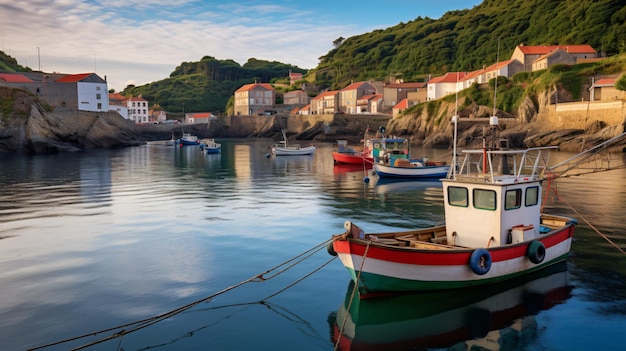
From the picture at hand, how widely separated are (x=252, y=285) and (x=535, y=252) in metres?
7.51

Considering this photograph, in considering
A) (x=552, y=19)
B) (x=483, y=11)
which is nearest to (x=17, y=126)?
(x=552, y=19)

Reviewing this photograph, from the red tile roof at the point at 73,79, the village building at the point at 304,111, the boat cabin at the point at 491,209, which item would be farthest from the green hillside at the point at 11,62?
the boat cabin at the point at 491,209

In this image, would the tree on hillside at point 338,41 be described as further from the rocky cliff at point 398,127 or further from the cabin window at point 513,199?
the cabin window at point 513,199

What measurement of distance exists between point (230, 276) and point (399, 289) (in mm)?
4925

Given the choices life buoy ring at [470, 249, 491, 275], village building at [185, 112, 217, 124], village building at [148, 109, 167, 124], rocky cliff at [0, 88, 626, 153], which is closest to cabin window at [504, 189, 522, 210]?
life buoy ring at [470, 249, 491, 275]

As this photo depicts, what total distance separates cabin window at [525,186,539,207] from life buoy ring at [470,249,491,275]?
2495 millimetres

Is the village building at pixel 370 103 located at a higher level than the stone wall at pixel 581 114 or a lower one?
higher

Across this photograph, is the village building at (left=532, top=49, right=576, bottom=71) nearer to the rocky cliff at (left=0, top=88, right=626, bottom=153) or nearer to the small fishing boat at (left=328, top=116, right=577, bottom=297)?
the rocky cliff at (left=0, top=88, right=626, bottom=153)

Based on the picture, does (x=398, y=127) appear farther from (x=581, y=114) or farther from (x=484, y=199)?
(x=484, y=199)

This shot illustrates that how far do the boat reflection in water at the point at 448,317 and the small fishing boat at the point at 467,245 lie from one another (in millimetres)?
311

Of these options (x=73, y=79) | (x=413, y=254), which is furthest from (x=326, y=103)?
(x=413, y=254)

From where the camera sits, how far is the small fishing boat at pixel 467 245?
10.8 metres

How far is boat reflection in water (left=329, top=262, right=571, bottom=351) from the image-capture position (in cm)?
952

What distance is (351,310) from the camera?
36.1ft
